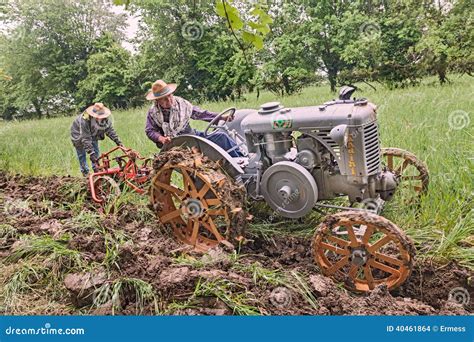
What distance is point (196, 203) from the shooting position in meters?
3.24

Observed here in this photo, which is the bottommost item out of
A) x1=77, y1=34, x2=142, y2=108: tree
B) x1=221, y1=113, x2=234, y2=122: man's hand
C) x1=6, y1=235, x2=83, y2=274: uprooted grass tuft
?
x1=6, y1=235, x2=83, y2=274: uprooted grass tuft

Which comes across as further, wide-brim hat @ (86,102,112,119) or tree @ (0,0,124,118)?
tree @ (0,0,124,118)

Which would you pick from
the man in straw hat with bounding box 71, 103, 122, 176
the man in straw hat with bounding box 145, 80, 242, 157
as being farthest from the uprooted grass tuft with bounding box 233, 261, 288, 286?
the man in straw hat with bounding box 71, 103, 122, 176

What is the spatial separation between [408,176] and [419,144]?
0.81 meters

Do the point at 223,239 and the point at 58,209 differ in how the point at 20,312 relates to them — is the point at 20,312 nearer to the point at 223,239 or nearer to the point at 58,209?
the point at 223,239

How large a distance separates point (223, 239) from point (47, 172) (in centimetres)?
369

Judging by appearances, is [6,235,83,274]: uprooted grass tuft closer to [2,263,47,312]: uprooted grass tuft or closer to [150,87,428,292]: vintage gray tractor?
[2,263,47,312]: uprooted grass tuft

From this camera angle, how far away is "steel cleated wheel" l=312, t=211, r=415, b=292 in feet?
8.25

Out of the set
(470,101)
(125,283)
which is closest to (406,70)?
(470,101)

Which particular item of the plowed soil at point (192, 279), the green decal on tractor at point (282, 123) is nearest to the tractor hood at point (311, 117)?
the green decal on tractor at point (282, 123)

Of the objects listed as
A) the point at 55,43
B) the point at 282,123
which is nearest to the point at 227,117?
the point at 282,123

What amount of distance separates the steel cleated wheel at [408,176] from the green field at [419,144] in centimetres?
9

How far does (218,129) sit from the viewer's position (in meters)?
3.76

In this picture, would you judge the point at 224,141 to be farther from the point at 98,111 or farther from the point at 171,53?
the point at 171,53
